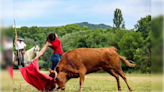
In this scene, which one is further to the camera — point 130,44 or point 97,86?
point 130,44

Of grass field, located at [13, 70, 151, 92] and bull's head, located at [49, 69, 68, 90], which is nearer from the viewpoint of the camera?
bull's head, located at [49, 69, 68, 90]

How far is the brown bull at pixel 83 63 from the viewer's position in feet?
26.2

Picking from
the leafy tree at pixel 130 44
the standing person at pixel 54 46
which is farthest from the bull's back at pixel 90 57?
the leafy tree at pixel 130 44

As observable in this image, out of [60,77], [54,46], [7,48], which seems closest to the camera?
[7,48]

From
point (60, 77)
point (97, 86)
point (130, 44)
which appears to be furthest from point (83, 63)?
point (130, 44)

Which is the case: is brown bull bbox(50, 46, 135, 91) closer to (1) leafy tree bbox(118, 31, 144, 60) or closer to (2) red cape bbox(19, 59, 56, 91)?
(2) red cape bbox(19, 59, 56, 91)

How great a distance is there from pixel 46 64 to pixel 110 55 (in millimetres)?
44928

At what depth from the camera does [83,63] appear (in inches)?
325

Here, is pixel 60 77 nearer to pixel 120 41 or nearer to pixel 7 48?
pixel 7 48

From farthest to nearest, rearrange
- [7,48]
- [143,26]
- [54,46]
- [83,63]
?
1. [143,26]
2. [83,63]
3. [54,46]
4. [7,48]

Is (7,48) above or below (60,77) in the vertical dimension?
above

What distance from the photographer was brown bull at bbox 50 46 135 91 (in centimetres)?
798

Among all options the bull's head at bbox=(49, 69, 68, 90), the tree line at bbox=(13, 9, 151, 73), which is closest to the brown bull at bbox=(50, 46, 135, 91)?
the bull's head at bbox=(49, 69, 68, 90)

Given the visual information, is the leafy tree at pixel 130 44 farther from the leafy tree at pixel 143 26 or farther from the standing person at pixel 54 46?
the standing person at pixel 54 46
